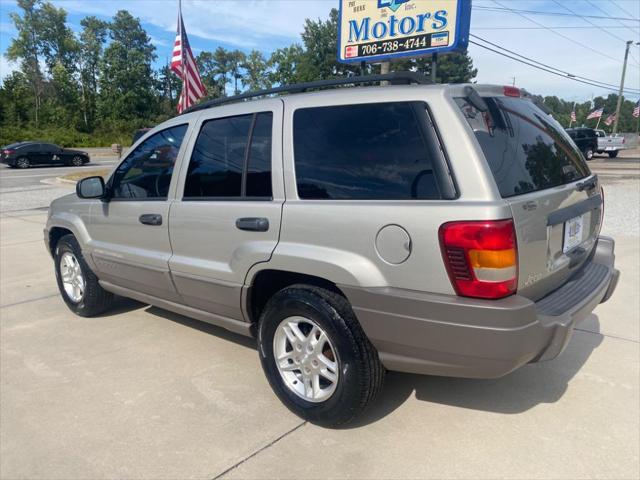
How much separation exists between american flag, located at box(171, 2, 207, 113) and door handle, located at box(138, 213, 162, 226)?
32.6 feet

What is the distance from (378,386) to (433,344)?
0.49m

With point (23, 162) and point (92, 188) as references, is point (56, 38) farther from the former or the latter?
point (92, 188)

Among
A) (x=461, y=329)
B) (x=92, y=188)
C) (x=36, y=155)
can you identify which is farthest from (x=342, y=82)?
(x=36, y=155)

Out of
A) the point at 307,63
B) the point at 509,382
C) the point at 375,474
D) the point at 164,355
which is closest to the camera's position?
the point at 375,474

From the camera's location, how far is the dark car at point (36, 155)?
25.6 meters

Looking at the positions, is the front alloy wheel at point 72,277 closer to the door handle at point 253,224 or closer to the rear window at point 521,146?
the door handle at point 253,224

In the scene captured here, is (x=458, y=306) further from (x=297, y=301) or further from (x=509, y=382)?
(x=509, y=382)

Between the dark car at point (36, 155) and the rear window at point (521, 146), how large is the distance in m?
28.3

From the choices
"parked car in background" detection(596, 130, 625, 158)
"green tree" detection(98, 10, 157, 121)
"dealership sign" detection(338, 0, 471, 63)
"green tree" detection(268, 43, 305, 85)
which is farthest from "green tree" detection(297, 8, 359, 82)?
"dealership sign" detection(338, 0, 471, 63)

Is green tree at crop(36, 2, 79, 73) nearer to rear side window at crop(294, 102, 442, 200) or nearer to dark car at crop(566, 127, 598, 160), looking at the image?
dark car at crop(566, 127, 598, 160)

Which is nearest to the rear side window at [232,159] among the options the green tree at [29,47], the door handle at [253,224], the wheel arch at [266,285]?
the door handle at [253,224]

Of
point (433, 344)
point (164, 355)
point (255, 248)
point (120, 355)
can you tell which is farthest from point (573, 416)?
point (120, 355)

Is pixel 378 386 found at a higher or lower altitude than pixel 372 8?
lower

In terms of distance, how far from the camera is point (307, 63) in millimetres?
52375
